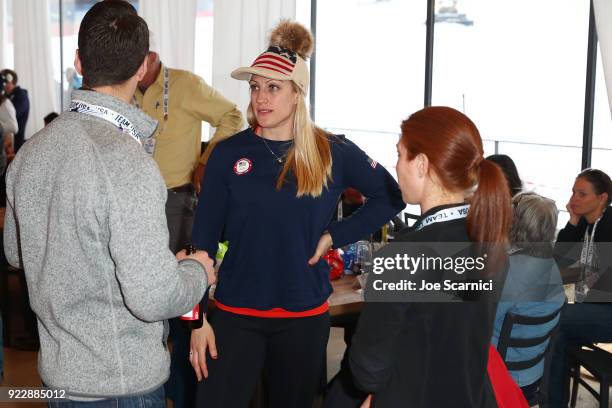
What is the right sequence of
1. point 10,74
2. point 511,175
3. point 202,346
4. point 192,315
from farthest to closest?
point 10,74 < point 511,175 < point 202,346 < point 192,315

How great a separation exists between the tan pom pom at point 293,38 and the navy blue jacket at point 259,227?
0.31m

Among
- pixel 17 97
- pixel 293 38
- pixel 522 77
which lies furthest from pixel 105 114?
pixel 522 77

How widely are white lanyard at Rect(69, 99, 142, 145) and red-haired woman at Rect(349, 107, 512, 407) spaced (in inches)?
25.1

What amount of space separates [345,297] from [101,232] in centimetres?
173

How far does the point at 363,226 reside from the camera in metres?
2.49

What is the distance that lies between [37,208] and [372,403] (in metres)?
0.86

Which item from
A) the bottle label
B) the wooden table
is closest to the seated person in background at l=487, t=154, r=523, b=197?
the wooden table

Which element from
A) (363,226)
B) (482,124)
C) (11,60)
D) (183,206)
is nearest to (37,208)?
→ (363,226)

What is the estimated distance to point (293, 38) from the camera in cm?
239

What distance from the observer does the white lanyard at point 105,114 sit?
1.48 m

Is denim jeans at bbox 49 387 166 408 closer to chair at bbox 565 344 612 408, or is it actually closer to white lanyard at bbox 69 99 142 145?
white lanyard at bbox 69 99 142 145

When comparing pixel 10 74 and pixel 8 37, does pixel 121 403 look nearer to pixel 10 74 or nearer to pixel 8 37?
pixel 10 74

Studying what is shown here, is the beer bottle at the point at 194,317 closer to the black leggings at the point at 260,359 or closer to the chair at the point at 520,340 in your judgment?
the black leggings at the point at 260,359

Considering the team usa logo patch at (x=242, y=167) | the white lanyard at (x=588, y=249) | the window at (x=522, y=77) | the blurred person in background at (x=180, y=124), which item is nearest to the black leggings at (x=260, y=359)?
the team usa logo patch at (x=242, y=167)
